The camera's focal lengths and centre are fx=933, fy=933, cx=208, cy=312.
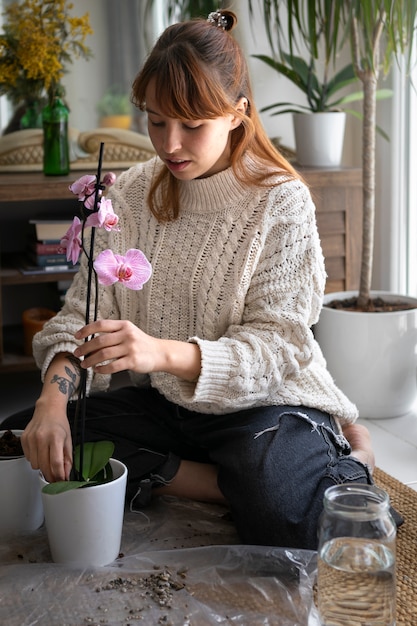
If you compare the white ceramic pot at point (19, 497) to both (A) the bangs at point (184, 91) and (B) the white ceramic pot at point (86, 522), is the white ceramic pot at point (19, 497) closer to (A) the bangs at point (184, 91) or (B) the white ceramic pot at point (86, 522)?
(B) the white ceramic pot at point (86, 522)

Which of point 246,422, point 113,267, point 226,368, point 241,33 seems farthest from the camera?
point 241,33

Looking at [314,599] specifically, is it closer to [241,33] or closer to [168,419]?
[168,419]

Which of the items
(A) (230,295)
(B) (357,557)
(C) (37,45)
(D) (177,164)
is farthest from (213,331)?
(C) (37,45)

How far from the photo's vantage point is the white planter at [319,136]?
8.84 ft

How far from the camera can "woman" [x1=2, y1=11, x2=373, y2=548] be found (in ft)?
5.09

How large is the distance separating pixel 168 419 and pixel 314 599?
53 centimetres

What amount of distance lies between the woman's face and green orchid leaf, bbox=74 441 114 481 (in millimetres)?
490

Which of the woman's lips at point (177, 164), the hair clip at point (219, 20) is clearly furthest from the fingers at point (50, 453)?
the hair clip at point (219, 20)

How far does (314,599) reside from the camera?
1.40 m

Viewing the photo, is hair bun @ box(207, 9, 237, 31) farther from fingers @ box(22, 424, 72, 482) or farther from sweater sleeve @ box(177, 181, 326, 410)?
fingers @ box(22, 424, 72, 482)

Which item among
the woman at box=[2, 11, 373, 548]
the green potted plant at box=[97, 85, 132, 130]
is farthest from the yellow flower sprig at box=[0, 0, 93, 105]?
the woman at box=[2, 11, 373, 548]

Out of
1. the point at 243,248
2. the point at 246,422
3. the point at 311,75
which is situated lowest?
the point at 246,422

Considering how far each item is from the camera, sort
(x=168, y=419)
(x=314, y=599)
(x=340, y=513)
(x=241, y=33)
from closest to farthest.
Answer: (x=340, y=513) → (x=314, y=599) → (x=168, y=419) → (x=241, y=33)

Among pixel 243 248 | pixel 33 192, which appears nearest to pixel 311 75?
pixel 33 192
